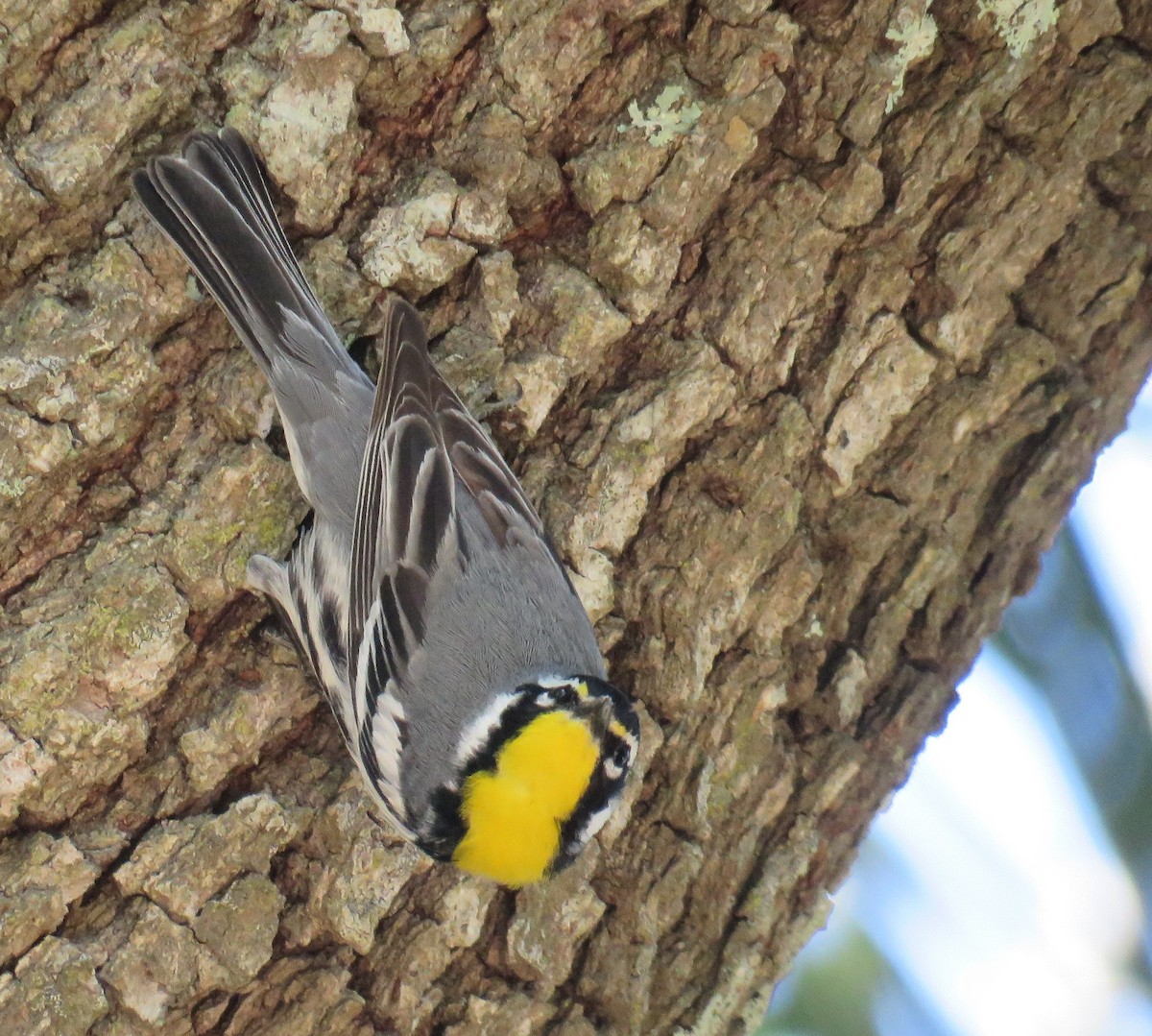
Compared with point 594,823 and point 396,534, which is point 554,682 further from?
point 396,534

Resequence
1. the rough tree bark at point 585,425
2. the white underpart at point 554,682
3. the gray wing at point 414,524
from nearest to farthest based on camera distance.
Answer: the rough tree bark at point 585,425, the white underpart at point 554,682, the gray wing at point 414,524

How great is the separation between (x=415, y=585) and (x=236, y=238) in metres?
0.94

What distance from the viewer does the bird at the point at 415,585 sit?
2711 millimetres

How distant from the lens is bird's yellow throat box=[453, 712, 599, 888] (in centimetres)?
269

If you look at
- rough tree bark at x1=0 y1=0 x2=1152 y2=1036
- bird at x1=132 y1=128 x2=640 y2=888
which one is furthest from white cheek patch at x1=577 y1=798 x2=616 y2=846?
rough tree bark at x1=0 y1=0 x2=1152 y2=1036

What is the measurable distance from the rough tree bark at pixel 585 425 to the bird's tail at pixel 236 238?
0.07 metres

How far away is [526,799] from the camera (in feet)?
9.33

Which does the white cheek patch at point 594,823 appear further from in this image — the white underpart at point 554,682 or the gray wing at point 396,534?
the gray wing at point 396,534

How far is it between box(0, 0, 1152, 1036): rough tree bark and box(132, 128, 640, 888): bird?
8 cm

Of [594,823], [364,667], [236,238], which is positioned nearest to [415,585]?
[364,667]

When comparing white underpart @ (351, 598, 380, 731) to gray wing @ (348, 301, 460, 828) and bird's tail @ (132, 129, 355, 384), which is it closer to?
gray wing @ (348, 301, 460, 828)

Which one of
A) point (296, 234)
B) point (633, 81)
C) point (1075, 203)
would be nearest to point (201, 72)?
point (296, 234)

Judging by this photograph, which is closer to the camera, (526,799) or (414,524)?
(526,799)

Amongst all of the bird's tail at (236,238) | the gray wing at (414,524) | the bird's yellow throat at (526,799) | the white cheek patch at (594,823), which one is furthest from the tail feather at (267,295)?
the white cheek patch at (594,823)
